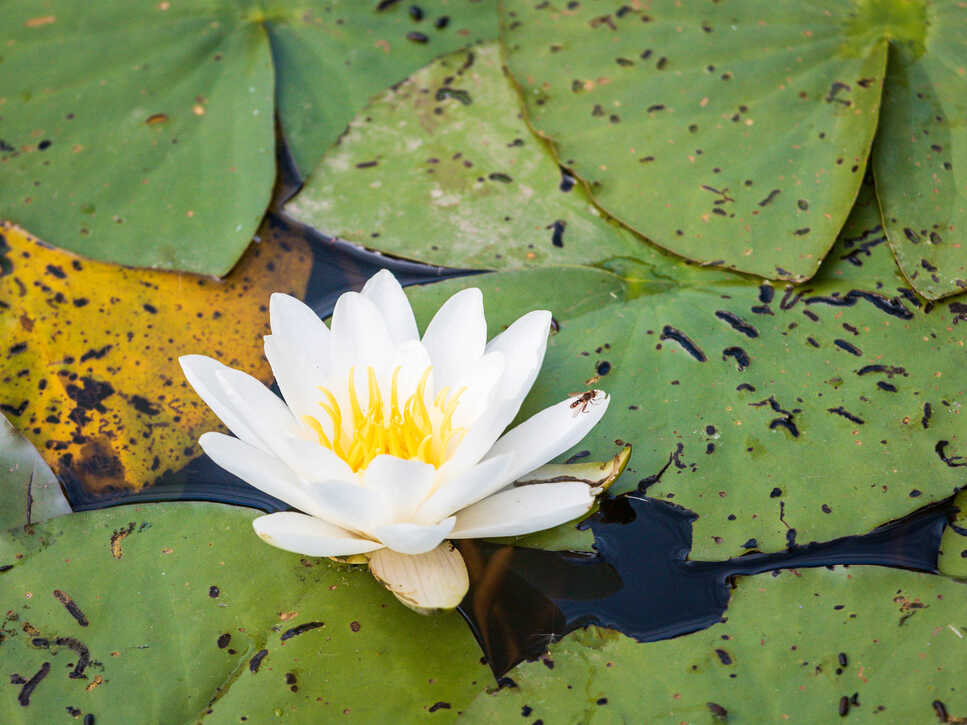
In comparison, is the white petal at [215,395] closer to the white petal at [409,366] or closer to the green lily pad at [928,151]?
the white petal at [409,366]

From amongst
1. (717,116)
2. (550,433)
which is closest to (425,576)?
(550,433)

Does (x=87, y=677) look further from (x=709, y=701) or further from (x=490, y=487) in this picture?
(x=709, y=701)

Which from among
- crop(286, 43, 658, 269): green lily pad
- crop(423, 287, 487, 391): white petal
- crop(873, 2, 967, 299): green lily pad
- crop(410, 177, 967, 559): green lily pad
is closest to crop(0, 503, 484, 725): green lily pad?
→ crop(423, 287, 487, 391): white petal

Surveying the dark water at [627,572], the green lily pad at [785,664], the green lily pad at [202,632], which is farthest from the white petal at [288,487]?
the green lily pad at [785,664]

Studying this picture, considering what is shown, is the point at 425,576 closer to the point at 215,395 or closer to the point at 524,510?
the point at 524,510

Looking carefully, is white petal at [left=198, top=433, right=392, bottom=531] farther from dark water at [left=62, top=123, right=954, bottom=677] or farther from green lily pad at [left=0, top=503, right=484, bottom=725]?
dark water at [left=62, top=123, right=954, bottom=677]

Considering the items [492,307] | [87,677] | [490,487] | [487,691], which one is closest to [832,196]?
[492,307]
